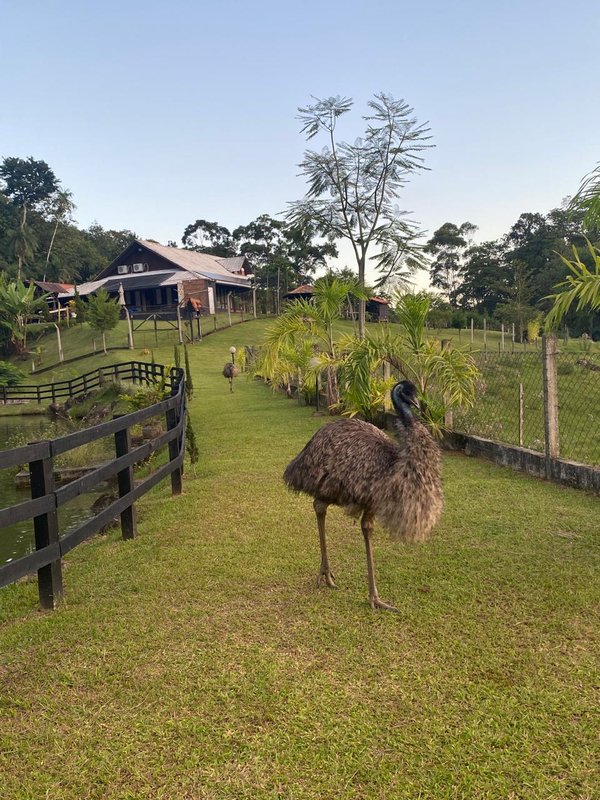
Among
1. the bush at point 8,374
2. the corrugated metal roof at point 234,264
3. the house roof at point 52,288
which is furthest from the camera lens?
the corrugated metal roof at point 234,264

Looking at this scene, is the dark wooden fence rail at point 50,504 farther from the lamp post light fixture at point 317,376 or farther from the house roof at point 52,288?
the house roof at point 52,288

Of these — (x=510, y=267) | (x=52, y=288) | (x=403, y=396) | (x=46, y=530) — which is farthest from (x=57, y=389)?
(x=510, y=267)

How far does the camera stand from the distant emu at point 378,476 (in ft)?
12.1

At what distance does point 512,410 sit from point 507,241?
56260 millimetres

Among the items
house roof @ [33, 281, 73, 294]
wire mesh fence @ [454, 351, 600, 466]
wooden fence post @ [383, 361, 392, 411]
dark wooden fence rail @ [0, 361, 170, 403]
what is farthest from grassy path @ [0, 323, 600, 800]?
house roof @ [33, 281, 73, 294]

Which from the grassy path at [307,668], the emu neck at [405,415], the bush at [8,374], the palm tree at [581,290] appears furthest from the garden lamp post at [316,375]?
the bush at [8,374]

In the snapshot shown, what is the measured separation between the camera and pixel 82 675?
3.18m

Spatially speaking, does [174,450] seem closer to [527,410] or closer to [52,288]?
[527,410]

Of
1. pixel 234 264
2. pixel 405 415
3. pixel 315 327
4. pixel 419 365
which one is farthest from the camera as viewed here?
pixel 234 264

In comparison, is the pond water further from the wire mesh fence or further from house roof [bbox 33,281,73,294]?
house roof [bbox 33,281,73,294]

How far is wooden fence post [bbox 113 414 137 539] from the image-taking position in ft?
17.2

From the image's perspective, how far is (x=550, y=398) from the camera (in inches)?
274

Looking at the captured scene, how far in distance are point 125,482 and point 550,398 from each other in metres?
4.96

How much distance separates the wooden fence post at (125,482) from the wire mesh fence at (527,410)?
15.9 feet
